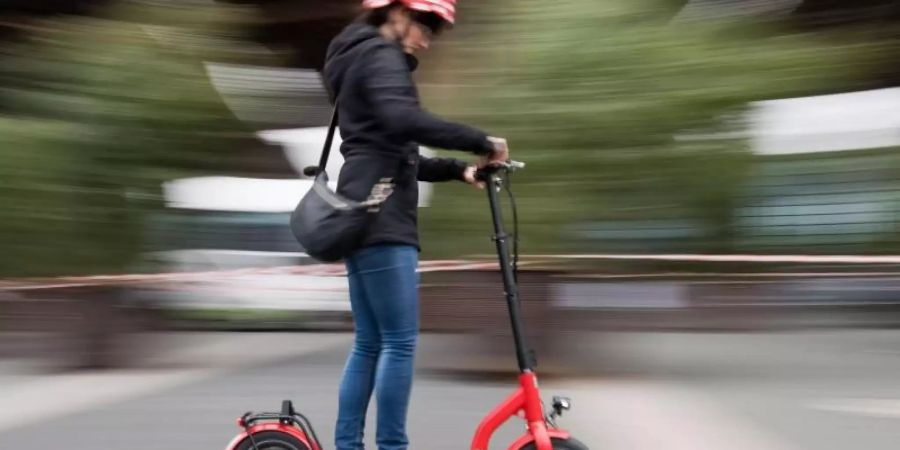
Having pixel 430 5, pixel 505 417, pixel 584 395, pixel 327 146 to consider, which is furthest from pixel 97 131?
pixel 505 417

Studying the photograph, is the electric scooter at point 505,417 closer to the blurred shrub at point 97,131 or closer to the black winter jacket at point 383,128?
the black winter jacket at point 383,128

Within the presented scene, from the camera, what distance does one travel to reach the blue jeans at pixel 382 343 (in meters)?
2.78

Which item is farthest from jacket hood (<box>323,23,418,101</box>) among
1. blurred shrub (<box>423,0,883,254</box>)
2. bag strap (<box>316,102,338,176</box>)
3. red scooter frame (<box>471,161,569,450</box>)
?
blurred shrub (<box>423,0,883,254</box>)

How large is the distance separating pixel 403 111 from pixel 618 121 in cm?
238

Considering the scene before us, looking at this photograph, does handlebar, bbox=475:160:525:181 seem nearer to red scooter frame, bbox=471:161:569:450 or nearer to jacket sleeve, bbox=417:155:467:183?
red scooter frame, bbox=471:161:569:450

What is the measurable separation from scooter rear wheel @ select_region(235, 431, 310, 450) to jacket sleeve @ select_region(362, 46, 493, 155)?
1.03 meters

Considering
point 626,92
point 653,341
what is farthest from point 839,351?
point 626,92

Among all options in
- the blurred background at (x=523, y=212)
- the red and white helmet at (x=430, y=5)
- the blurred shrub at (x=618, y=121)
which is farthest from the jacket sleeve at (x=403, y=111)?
the blurred shrub at (x=618, y=121)

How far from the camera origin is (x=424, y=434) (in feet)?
13.2

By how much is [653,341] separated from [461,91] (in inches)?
73.6

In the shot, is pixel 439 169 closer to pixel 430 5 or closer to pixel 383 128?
pixel 383 128

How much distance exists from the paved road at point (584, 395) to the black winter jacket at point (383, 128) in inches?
56.3

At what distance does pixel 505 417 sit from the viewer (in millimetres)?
2840

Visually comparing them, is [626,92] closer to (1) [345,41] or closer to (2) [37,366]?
(1) [345,41]
